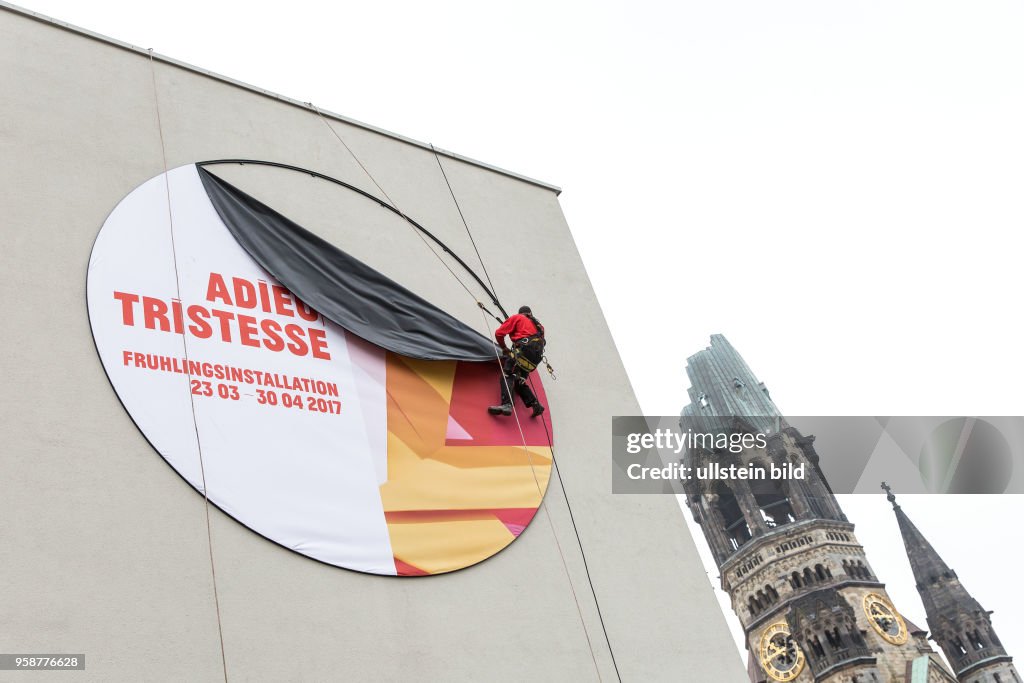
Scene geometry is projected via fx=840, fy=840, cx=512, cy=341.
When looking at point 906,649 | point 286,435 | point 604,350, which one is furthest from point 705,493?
point 286,435

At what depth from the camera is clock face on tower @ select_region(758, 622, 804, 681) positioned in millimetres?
43031

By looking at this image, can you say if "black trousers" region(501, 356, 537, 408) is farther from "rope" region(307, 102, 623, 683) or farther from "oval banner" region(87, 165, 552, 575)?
"oval banner" region(87, 165, 552, 575)

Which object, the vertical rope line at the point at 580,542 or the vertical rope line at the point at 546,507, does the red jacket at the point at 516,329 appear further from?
the vertical rope line at the point at 580,542

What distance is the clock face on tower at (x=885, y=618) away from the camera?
43125mm

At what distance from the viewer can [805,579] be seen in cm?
4556

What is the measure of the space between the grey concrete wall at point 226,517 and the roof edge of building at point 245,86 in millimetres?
44

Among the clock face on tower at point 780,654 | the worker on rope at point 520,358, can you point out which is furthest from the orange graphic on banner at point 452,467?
the clock face on tower at point 780,654

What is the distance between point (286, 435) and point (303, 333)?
3.15 ft

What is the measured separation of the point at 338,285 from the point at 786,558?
1742 inches

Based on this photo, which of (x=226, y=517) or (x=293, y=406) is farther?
(x=293, y=406)

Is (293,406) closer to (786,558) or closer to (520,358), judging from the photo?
(520,358)

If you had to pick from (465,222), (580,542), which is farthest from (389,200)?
(580,542)

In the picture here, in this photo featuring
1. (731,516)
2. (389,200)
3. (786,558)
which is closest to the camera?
(389,200)

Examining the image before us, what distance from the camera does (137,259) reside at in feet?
19.3
